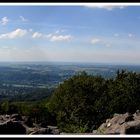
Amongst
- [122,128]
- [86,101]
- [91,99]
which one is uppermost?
[122,128]

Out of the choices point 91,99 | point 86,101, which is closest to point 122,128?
point 86,101

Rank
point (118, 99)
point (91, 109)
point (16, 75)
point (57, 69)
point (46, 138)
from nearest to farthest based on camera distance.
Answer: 1. point (46, 138)
2. point (57, 69)
3. point (91, 109)
4. point (118, 99)
5. point (16, 75)

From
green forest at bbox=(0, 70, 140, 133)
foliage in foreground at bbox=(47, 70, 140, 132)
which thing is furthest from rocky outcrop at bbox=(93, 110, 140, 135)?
foliage in foreground at bbox=(47, 70, 140, 132)

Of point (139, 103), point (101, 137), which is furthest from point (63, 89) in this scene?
point (101, 137)

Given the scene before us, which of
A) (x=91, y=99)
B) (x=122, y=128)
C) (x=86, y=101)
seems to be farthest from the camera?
(x=91, y=99)

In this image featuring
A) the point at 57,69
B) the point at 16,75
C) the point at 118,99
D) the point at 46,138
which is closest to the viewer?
the point at 46,138

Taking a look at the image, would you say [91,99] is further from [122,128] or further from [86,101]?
[122,128]

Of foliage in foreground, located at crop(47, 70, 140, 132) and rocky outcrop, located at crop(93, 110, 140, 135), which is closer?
rocky outcrop, located at crop(93, 110, 140, 135)

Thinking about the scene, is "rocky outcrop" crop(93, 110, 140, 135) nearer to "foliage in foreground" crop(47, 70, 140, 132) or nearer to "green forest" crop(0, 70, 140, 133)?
"green forest" crop(0, 70, 140, 133)

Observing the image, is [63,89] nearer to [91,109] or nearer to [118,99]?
[91,109]
